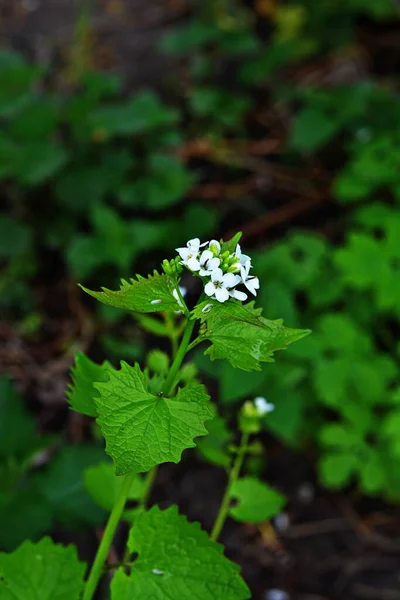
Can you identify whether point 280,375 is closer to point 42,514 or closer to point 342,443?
point 342,443

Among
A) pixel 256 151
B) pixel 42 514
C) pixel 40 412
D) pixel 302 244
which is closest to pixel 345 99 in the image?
pixel 256 151

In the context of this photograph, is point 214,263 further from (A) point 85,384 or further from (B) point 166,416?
(A) point 85,384

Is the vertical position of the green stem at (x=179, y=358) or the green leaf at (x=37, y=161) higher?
the green leaf at (x=37, y=161)

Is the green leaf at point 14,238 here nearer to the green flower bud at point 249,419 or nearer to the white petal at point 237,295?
the green flower bud at point 249,419

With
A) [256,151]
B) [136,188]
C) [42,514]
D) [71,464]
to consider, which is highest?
[256,151]

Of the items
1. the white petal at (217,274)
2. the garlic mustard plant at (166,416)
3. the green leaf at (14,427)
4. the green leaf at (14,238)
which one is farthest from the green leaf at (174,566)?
the green leaf at (14,238)

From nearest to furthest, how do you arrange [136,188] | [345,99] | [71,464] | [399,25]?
1. [71,464]
2. [136,188]
3. [345,99]
4. [399,25]

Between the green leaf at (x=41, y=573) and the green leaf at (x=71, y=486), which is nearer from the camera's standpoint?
the green leaf at (x=41, y=573)
